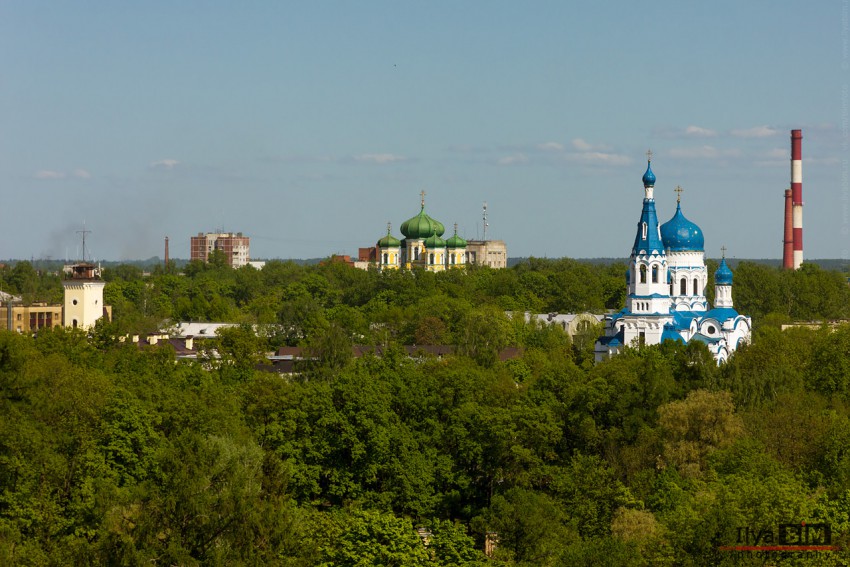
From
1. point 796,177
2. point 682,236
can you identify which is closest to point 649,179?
point 682,236

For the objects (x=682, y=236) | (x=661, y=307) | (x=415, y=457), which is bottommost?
(x=415, y=457)

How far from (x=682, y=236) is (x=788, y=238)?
2064 inches

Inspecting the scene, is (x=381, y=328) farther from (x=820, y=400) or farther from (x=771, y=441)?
(x=771, y=441)

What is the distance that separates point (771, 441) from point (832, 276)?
80474mm

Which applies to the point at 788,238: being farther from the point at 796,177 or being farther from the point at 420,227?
the point at 420,227

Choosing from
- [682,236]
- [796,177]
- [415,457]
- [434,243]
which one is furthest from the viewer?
[434,243]

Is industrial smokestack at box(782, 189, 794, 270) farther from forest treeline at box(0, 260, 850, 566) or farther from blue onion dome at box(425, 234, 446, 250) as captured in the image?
forest treeline at box(0, 260, 850, 566)

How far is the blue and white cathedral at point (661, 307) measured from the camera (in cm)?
7212

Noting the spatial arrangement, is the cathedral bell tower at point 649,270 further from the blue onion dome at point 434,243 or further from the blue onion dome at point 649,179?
the blue onion dome at point 434,243

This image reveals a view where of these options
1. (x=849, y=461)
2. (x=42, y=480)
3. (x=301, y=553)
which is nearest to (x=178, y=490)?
(x=301, y=553)

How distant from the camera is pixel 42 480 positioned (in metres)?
41.2

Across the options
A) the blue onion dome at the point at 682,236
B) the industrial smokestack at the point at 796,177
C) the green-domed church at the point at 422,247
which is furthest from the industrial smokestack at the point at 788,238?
the blue onion dome at the point at 682,236

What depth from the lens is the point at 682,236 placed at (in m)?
76.2

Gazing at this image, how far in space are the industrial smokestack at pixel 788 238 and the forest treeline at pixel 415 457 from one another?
188ft
